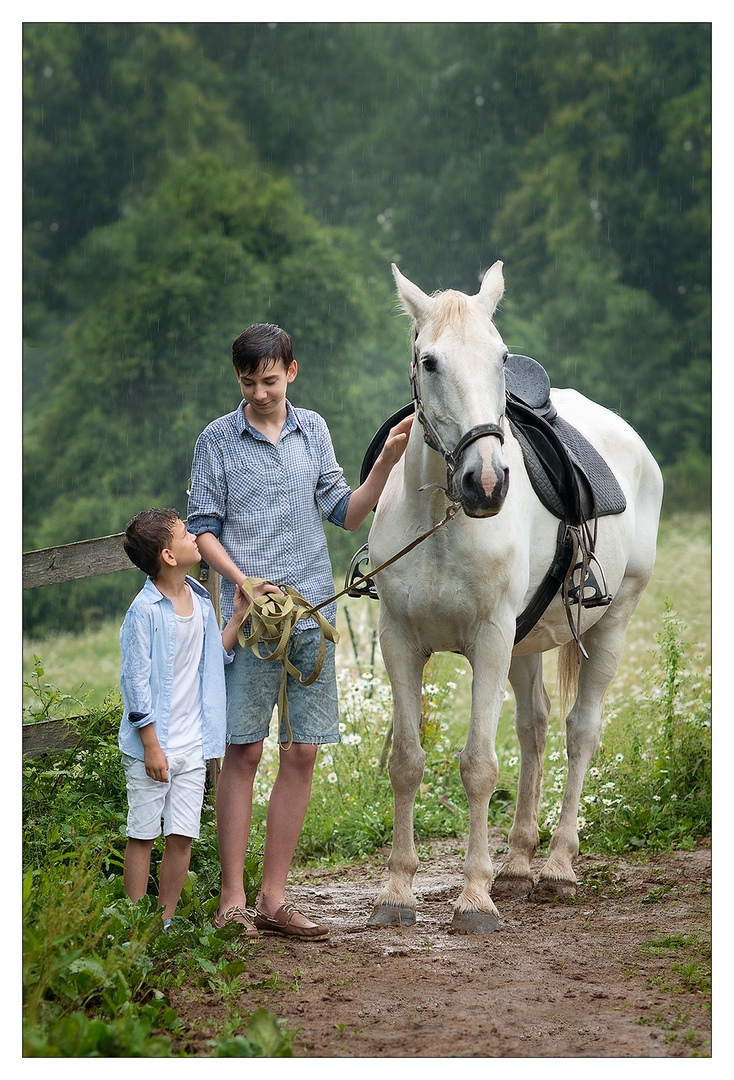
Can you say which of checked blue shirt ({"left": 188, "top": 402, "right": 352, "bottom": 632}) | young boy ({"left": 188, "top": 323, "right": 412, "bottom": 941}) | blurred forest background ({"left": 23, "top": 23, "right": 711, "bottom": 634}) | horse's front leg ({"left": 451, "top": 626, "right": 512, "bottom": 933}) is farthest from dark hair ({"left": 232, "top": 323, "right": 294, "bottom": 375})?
blurred forest background ({"left": 23, "top": 23, "right": 711, "bottom": 634})

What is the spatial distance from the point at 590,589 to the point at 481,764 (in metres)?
1.10

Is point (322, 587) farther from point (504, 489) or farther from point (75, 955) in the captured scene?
point (75, 955)

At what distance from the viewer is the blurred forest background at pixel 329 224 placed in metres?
13.9

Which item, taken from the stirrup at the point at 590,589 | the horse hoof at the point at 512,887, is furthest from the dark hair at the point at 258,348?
the horse hoof at the point at 512,887

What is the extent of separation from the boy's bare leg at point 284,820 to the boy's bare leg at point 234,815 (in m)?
0.09

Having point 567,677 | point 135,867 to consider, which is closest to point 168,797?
point 135,867

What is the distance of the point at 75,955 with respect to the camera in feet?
8.25

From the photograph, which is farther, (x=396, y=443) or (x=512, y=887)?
(x=512, y=887)

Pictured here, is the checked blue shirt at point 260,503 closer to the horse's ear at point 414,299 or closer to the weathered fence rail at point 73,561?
the horse's ear at point 414,299

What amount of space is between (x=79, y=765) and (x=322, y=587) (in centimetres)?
130

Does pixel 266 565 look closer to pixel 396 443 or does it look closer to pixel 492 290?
pixel 396 443

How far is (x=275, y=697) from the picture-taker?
345cm

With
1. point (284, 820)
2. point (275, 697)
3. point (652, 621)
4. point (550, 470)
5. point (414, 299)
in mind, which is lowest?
point (284, 820)

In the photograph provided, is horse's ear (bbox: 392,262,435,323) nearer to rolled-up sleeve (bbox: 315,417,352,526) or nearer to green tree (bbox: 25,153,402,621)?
rolled-up sleeve (bbox: 315,417,352,526)
